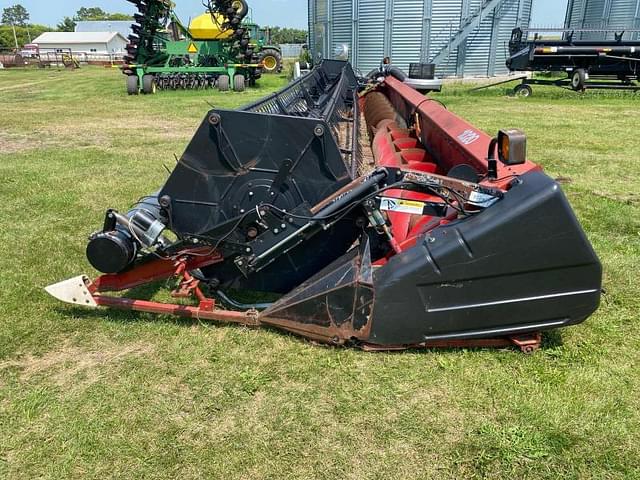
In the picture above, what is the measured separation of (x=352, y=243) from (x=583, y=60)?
15431 mm

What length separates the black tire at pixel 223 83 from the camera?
17.2 m

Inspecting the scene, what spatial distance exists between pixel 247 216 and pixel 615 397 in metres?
2.10

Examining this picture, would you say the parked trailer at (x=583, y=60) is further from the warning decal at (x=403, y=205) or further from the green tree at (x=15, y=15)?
the green tree at (x=15, y=15)

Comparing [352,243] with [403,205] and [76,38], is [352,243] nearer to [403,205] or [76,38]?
[403,205]

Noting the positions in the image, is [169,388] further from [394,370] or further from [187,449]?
[394,370]

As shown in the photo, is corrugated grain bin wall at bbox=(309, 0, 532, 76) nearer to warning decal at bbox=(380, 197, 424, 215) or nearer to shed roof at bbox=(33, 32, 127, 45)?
warning decal at bbox=(380, 197, 424, 215)

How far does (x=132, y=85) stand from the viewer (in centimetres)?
1695

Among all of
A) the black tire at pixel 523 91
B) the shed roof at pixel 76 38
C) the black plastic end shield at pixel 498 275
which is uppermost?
the shed roof at pixel 76 38

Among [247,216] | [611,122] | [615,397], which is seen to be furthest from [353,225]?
[611,122]

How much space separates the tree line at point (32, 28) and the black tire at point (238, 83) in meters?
51.9

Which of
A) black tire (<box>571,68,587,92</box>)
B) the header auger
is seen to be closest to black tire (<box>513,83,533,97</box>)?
black tire (<box>571,68,587,92</box>)

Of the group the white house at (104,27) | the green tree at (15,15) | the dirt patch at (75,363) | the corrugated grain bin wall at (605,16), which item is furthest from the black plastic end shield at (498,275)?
the green tree at (15,15)

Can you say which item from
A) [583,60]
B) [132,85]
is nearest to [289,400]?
[583,60]

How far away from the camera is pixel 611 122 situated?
11.1 m
